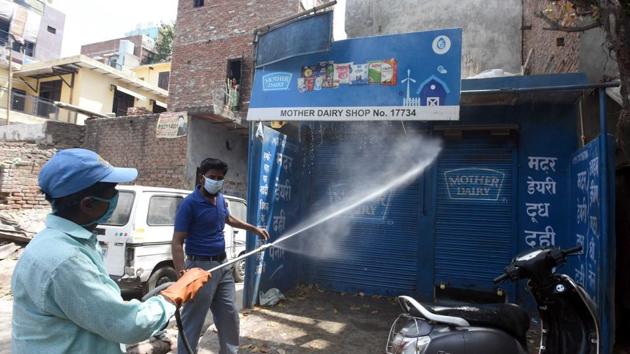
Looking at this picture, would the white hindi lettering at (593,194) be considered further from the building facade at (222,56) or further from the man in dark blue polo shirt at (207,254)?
the building facade at (222,56)

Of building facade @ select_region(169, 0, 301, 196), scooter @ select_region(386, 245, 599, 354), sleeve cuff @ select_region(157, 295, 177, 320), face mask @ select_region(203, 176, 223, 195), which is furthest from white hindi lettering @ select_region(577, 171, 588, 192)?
building facade @ select_region(169, 0, 301, 196)

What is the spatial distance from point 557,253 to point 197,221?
10.2 feet

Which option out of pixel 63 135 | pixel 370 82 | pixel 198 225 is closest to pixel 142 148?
pixel 63 135

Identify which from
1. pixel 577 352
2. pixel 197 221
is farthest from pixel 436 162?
pixel 197 221

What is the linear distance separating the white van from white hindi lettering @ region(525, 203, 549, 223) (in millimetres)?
5747

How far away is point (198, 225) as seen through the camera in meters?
3.87

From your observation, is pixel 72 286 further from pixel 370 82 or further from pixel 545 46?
pixel 545 46

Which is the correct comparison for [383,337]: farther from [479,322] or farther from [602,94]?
[602,94]

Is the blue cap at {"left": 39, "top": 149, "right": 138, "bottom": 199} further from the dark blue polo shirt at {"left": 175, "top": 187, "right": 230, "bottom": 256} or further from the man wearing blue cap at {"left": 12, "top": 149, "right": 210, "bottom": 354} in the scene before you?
the dark blue polo shirt at {"left": 175, "top": 187, "right": 230, "bottom": 256}

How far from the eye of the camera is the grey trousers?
3693mm

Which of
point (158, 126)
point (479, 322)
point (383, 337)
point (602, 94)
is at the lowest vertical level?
point (383, 337)

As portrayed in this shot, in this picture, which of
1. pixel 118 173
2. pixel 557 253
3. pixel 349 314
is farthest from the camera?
pixel 349 314

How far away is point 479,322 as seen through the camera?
9.84 ft

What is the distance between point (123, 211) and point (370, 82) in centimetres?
425
